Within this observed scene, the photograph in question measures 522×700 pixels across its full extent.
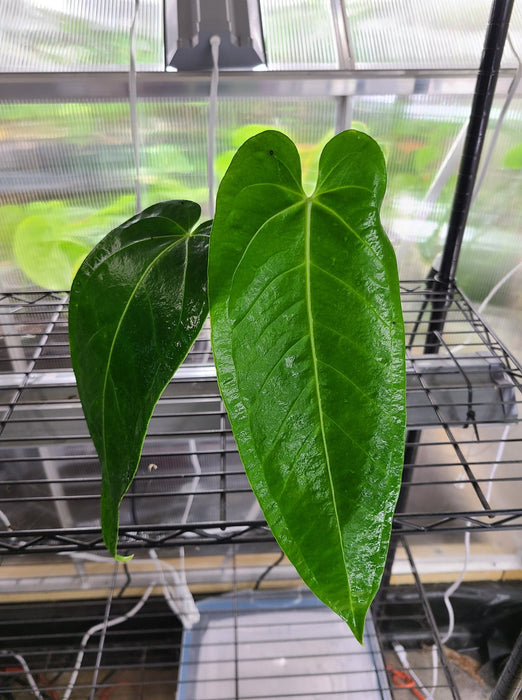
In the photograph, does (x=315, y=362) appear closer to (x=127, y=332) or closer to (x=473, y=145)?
(x=127, y=332)

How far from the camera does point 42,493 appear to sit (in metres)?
1.04

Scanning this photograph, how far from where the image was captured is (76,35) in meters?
0.86

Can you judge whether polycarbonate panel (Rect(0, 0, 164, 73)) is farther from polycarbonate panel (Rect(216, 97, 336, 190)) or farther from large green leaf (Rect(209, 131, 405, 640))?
large green leaf (Rect(209, 131, 405, 640))

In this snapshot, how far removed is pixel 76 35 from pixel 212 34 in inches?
9.0

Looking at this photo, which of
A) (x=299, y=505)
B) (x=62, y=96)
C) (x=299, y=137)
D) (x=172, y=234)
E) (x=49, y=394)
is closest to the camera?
(x=299, y=505)

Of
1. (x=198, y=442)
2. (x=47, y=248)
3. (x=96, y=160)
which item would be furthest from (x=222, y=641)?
(x=96, y=160)

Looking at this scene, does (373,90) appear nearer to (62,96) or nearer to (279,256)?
(62,96)

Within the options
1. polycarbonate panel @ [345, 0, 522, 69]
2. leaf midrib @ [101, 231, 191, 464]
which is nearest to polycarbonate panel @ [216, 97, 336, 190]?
polycarbonate panel @ [345, 0, 522, 69]

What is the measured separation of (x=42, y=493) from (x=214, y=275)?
33.6 inches

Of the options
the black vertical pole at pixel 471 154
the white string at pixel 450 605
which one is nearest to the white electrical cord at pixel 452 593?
the white string at pixel 450 605

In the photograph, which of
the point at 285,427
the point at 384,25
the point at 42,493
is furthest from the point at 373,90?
the point at 42,493

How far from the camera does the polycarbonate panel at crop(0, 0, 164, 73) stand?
840mm

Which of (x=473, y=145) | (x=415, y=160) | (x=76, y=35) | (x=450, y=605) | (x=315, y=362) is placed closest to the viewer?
(x=315, y=362)

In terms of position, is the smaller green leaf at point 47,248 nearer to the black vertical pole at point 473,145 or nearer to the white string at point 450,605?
the black vertical pole at point 473,145
